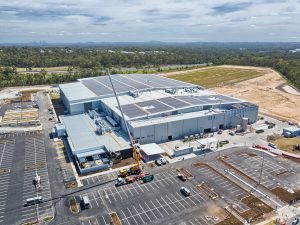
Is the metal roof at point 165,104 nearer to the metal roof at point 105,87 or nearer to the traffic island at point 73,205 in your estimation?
the metal roof at point 105,87

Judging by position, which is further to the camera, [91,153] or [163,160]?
[91,153]

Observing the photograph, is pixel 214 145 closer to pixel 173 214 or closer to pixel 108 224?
pixel 173 214

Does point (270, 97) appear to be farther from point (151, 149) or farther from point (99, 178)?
point (99, 178)

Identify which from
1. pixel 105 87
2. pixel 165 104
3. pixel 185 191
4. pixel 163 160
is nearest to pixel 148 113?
pixel 165 104

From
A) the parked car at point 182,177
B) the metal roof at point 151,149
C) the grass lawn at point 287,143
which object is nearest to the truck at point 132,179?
the parked car at point 182,177

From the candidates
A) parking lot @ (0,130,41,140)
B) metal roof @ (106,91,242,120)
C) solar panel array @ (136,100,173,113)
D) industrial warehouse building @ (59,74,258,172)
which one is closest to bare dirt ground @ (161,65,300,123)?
industrial warehouse building @ (59,74,258,172)

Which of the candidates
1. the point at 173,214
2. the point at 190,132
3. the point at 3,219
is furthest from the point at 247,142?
the point at 3,219
